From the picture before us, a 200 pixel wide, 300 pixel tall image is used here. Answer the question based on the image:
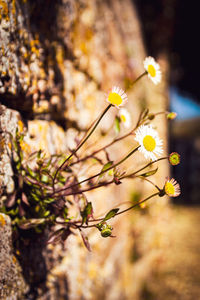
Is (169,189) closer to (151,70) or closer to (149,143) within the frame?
(149,143)

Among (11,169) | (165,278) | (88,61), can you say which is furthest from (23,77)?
(165,278)

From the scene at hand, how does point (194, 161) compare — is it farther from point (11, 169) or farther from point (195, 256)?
point (11, 169)

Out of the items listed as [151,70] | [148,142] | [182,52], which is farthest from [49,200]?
[182,52]

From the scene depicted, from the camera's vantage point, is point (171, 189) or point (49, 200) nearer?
point (171, 189)

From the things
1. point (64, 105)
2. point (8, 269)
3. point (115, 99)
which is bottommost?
point (8, 269)

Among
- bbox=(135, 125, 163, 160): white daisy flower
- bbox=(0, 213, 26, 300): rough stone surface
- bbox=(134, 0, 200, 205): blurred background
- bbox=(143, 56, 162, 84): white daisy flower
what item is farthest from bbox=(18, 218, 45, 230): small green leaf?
bbox=(134, 0, 200, 205): blurred background

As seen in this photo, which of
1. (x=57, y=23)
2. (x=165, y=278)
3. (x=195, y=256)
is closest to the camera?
(x=57, y=23)

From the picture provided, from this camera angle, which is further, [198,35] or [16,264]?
[198,35]
